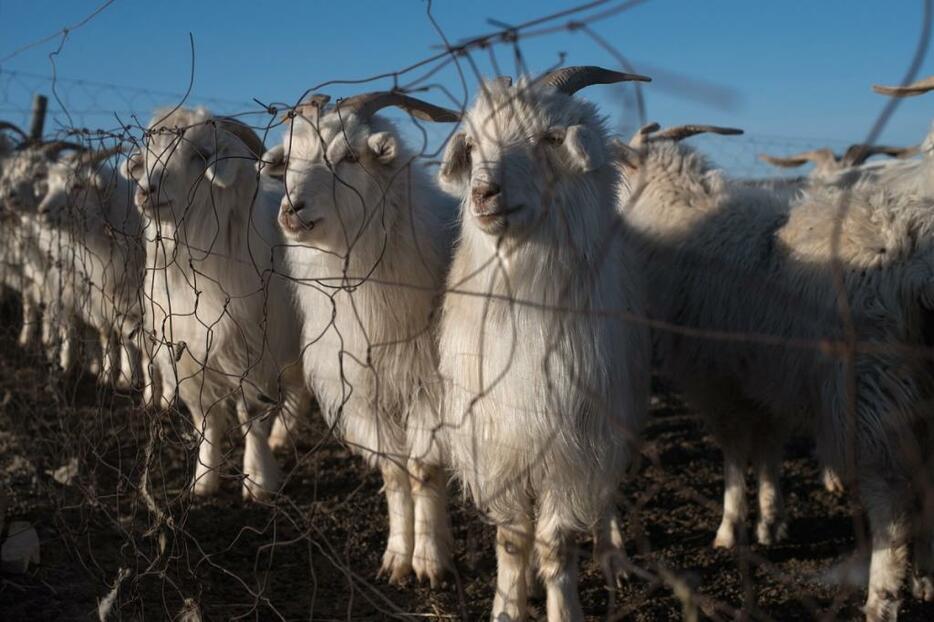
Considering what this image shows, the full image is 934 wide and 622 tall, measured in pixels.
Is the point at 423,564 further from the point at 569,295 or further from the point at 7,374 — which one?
the point at 7,374

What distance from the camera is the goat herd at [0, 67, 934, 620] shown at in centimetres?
345

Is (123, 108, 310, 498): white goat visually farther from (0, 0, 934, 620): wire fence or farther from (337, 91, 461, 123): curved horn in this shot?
(337, 91, 461, 123): curved horn

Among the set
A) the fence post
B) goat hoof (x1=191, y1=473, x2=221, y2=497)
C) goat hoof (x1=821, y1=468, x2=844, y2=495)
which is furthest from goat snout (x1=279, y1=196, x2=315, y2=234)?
the fence post

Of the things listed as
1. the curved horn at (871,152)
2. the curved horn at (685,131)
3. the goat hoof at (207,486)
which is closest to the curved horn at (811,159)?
the curved horn at (871,152)

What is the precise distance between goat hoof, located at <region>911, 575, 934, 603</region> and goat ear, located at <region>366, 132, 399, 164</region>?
10.4 ft

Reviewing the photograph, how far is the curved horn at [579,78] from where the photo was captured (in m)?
3.62

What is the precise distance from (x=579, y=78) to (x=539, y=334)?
43.4 inches

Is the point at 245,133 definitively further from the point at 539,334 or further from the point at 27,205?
the point at 27,205

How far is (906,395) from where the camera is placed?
3.76m

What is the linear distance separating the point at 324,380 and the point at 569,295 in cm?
149

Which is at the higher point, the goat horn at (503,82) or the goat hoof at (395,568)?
the goat horn at (503,82)

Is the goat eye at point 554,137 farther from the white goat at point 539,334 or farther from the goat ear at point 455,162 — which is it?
the goat ear at point 455,162

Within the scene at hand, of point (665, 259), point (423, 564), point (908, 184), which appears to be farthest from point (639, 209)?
point (423, 564)

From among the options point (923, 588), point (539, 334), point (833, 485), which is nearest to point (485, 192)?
point (539, 334)
